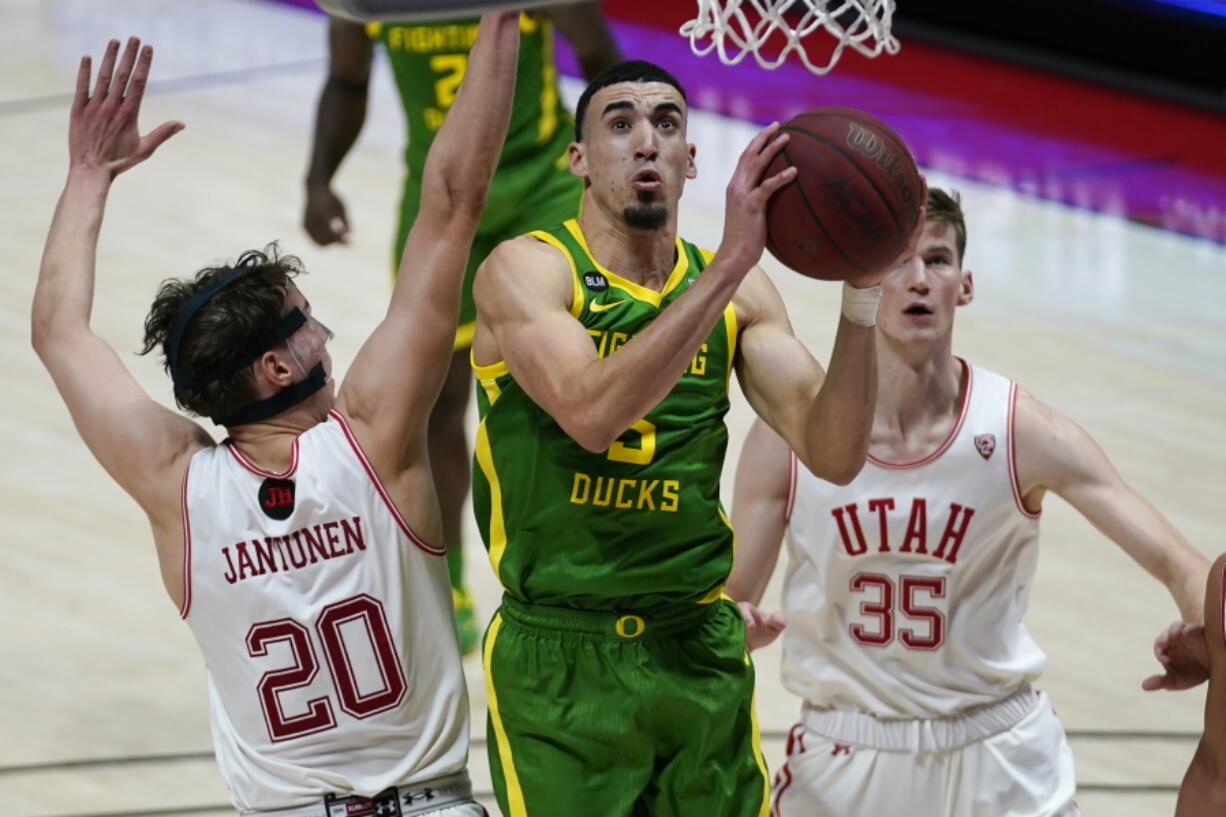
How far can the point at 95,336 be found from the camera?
4059 millimetres

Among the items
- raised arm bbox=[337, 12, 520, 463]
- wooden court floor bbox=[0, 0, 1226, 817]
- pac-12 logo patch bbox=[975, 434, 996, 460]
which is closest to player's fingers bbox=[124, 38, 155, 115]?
raised arm bbox=[337, 12, 520, 463]

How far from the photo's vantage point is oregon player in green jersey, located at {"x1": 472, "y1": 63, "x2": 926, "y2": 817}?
3.97 meters

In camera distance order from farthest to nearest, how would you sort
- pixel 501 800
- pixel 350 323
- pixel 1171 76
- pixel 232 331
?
pixel 1171 76, pixel 350 323, pixel 501 800, pixel 232 331

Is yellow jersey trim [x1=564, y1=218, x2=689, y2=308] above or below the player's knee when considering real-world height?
above

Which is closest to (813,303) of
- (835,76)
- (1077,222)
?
(1077,222)

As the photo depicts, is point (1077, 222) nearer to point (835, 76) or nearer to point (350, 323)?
point (835, 76)

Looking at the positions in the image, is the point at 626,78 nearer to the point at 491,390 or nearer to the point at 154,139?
Answer: the point at 491,390

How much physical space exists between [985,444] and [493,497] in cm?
118

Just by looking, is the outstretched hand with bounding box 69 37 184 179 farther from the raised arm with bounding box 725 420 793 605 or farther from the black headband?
the raised arm with bounding box 725 420 793 605

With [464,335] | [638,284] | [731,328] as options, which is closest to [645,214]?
[638,284]

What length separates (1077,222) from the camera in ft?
35.9

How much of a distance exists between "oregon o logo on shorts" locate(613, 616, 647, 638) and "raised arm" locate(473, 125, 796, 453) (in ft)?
1.46

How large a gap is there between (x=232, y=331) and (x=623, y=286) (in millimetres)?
761

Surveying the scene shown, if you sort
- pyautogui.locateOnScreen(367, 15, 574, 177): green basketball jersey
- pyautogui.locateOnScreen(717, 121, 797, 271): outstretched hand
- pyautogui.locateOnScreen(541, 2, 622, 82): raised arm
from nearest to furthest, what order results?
pyautogui.locateOnScreen(717, 121, 797, 271): outstretched hand < pyautogui.locateOnScreen(541, 2, 622, 82): raised arm < pyautogui.locateOnScreen(367, 15, 574, 177): green basketball jersey
